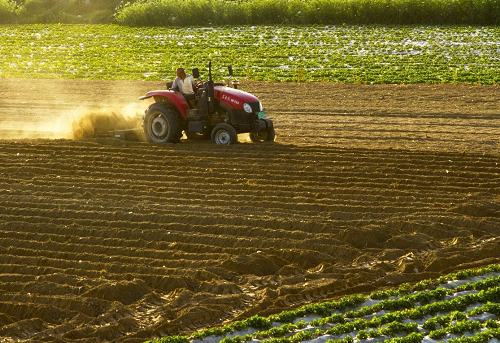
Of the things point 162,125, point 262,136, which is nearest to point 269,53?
point 262,136

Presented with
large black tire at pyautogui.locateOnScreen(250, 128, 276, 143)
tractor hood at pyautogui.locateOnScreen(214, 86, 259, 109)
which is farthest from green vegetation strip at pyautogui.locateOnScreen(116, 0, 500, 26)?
tractor hood at pyautogui.locateOnScreen(214, 86, 259, 109)

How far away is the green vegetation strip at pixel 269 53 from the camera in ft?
99.0

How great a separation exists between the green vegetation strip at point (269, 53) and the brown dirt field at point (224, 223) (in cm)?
997

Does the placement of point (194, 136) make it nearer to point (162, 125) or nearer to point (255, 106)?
point (162, 125)

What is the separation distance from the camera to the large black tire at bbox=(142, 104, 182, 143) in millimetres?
17469

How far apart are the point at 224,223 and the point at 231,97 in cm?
549

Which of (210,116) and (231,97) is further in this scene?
(210,116)

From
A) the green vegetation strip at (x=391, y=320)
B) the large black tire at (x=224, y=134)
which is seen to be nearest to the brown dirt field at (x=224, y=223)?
the large black tire at (x=224, y=134)

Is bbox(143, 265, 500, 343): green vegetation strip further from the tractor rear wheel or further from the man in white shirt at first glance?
the tractor rear wheel

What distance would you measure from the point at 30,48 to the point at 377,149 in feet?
91.0

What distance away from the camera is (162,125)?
17766 mm

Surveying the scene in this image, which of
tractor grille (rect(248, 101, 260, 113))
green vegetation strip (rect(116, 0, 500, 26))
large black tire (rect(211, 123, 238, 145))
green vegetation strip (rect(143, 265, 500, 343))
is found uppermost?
green vegetation strip (rect(116, 0, 500, 26))

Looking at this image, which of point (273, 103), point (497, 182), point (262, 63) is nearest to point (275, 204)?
point (497, 182)

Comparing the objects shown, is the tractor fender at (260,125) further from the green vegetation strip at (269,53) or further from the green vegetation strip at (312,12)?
the green vegetation strip at (312,12)
